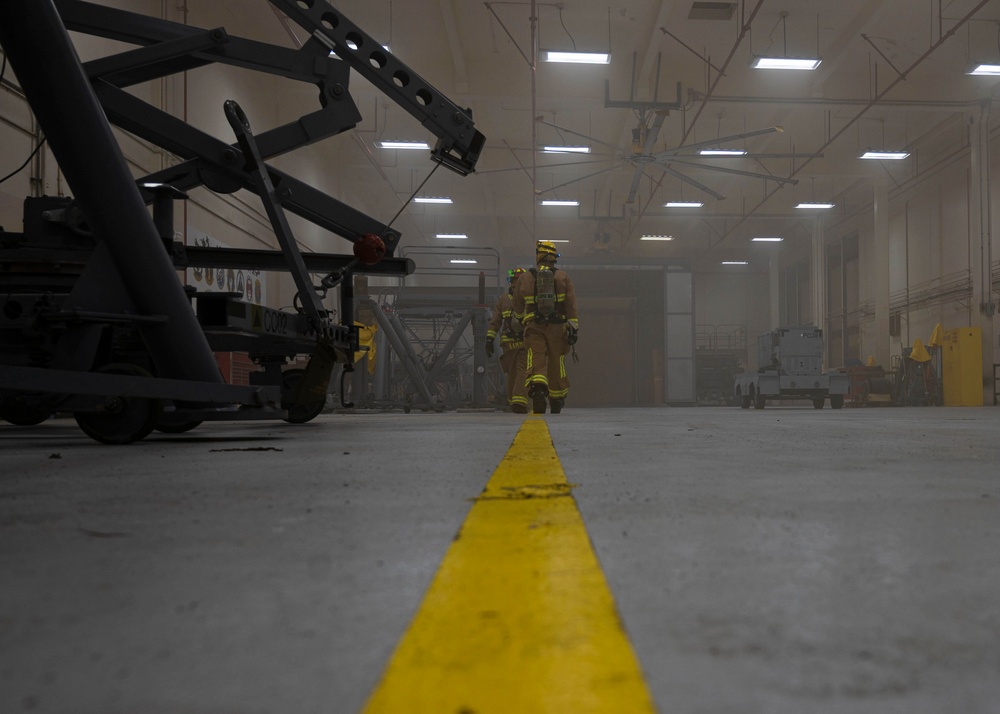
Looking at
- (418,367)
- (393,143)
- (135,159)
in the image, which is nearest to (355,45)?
(418,367)

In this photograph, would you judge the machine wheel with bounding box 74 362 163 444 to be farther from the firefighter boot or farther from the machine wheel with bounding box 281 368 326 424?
the firefighter boot

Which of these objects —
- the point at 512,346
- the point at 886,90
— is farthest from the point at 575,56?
the point at 886,90

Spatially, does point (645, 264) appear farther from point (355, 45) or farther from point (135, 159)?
point (355, 45)

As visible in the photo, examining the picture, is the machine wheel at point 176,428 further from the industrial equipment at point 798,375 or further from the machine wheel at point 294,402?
the industrial equipment at point 798,375

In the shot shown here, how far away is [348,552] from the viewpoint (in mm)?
1357

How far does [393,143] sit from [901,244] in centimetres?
1713

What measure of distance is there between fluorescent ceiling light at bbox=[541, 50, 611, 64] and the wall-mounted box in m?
11.9

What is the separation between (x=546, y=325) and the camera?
9.64m

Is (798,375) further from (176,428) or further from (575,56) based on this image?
(176,428)

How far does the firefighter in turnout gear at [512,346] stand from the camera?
10298mm

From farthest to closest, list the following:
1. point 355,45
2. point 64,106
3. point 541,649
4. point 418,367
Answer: point 418,367, point 355,45, point 64,106, point 541,649

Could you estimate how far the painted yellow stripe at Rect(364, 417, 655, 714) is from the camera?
2.37 ft

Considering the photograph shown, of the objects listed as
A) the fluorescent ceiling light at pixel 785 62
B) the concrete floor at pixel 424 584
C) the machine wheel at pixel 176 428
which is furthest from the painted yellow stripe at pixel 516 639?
the fluorescent ceiling light at pixel 785 62

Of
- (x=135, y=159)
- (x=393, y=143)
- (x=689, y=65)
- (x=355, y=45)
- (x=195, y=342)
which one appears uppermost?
(x=689, y=65)
